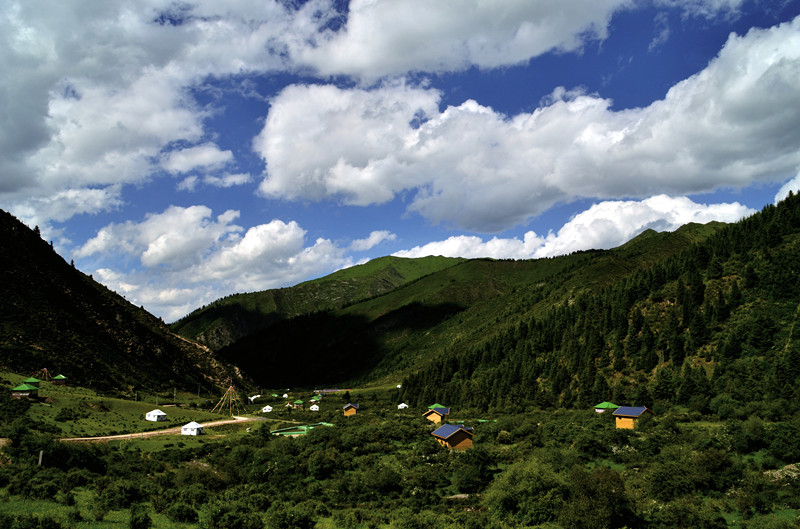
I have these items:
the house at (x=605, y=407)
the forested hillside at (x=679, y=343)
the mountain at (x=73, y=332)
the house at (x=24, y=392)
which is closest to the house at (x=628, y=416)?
the house at (x=605, y=407)

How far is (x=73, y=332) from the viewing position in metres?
101

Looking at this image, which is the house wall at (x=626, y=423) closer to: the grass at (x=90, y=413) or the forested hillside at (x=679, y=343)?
the forested hillside at (x=679, y=343)

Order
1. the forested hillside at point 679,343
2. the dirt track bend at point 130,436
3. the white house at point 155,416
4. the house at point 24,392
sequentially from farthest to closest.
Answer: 1. the white house at point 155,416
2. the forested hillside at point 679,343
3. the house at point 24,392
4. the dirt track bend at point 130,436

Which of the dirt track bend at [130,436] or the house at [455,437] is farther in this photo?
the house at [455,437]

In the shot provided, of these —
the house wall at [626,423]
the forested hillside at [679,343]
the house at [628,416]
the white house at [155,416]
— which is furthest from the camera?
the white house at [155,416]

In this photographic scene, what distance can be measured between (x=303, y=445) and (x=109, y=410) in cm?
3530

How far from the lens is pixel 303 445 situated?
57594 millimetres

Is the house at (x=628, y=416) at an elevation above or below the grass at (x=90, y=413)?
below

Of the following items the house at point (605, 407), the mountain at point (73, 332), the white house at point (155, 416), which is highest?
the mountain at point (73, 332)

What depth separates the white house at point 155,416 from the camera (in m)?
71.4

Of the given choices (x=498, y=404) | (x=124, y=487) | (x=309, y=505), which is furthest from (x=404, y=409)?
(x=124, y=487)

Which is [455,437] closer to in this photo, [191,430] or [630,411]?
[630,411]

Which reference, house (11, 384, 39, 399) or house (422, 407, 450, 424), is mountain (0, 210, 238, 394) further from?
house (422, 407, 450, 424)

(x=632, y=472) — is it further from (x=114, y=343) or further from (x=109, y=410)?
(x=114, y=343)
